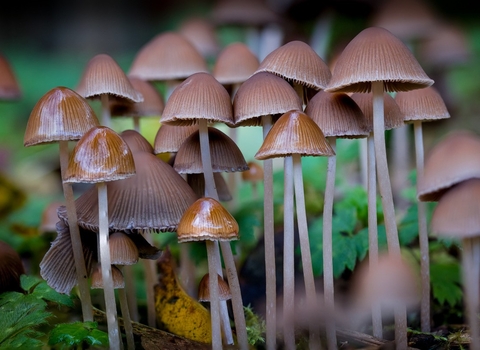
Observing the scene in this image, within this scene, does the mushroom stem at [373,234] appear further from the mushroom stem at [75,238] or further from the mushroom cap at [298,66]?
the mushroom stem at [75,238]

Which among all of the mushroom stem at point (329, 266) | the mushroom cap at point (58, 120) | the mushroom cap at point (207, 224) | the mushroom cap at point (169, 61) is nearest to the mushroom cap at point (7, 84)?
the mushroom cap at point (169, 61)

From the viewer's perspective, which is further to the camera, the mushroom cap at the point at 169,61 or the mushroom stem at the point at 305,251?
the mushroom cap at the point at 169,61

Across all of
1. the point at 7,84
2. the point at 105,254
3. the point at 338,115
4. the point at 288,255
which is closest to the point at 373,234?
the point at 288,255

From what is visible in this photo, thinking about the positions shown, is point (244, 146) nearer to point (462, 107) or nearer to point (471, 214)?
point (462, 107)

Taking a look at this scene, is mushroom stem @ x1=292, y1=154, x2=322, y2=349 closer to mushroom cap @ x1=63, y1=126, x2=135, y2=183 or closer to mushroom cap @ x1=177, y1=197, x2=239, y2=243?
mushroom cap @ x1=177, y1=197, x2=239, y2=243

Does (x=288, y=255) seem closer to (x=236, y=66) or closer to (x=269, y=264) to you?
(x=269, y=264)

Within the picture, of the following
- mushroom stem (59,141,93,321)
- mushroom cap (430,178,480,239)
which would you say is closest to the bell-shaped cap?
mushroom cap (430,178,480,239)
